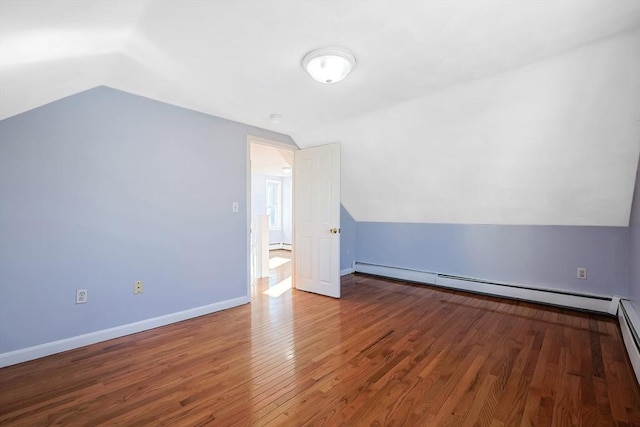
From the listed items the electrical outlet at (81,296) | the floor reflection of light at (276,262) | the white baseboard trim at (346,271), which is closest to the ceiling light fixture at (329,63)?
the electrical outlet at (81,296)

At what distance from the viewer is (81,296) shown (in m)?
2.51

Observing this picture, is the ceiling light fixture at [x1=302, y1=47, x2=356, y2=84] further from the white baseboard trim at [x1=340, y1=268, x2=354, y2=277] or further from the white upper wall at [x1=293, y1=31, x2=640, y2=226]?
the white baseboard trim at [x1=340, y1=268, x2=354, y2=277]

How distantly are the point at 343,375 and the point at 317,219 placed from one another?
Result: 233 cm

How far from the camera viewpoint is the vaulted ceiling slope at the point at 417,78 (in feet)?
5.23

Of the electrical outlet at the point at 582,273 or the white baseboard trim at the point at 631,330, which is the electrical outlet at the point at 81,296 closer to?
the white baseboard trim at the point at 631,330

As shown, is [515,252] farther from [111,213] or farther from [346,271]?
[111,213]

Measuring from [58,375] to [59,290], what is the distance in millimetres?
684

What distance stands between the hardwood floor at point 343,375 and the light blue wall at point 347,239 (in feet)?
7.14

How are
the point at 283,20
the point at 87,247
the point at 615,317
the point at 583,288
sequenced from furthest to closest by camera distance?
the point at 583,288, the point at 615,317, the point at 87,247, the point at 283,20

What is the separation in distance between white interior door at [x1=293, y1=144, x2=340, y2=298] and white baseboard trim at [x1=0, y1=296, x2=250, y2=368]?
124 cm

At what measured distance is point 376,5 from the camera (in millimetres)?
1570

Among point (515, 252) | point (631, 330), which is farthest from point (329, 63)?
point (515, 252)

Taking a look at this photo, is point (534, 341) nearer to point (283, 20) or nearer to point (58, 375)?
point (283, 20)

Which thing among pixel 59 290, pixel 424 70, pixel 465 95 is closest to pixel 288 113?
pixel 424 70
